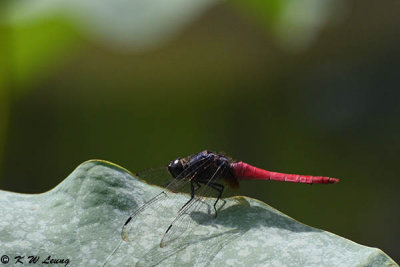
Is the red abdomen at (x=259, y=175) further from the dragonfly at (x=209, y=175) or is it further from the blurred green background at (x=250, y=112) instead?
the blurred green background at (x=250, y=112)

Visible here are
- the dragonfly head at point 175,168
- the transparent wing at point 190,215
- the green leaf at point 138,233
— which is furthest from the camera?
the dragonfly head at point 175,168

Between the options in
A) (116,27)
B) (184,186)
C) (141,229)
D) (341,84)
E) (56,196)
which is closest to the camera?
(141,229)

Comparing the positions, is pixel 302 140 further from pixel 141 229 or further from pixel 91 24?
Result: pixel 141 229

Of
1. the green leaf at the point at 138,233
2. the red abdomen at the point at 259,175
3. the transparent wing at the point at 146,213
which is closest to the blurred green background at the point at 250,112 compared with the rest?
the red abdomen at the point at 259,175

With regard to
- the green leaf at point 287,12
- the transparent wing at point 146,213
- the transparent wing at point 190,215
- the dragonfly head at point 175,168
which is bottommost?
the transparent wing at point 190,215

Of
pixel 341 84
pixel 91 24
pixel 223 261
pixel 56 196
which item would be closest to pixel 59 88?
pixel 91 24

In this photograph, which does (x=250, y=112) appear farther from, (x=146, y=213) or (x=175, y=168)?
(x=146, y=213)
